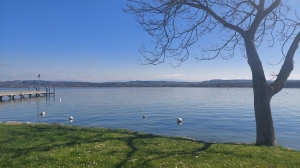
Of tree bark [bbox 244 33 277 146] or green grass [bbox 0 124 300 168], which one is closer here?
green grass [bbox 0 124 300 168]

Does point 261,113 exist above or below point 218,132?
above

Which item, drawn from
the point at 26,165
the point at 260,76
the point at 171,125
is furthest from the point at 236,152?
the point at 171,125

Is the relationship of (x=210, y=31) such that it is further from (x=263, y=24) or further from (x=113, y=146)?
(x=113, y=146)

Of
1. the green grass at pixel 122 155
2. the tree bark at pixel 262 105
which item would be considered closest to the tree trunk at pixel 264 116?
the tree bark at pixel 262 105

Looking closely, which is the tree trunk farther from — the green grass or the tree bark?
the green grass

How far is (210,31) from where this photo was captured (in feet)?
43.8

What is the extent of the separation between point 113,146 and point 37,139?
11.7ft

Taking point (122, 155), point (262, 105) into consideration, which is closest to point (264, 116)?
point (262, 105)

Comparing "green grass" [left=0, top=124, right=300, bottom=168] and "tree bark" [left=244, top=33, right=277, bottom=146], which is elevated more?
"tree bark" [left=244, top=33, right=277, bottom=146]

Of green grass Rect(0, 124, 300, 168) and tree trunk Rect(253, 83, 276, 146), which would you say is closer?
green grass Rect(0, 124, 300, 168)

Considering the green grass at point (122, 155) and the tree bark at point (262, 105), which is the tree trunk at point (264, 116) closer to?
the tree bark at point (262, 105)

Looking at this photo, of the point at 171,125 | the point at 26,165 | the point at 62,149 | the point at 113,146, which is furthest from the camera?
the point at 171,125

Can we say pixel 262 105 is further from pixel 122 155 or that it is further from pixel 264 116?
pixel 122 155

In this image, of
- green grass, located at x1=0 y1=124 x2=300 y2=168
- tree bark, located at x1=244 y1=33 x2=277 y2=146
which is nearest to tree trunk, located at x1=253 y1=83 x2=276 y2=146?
tree bark, located at x1=244 y1=33 x2=277 y2=146
